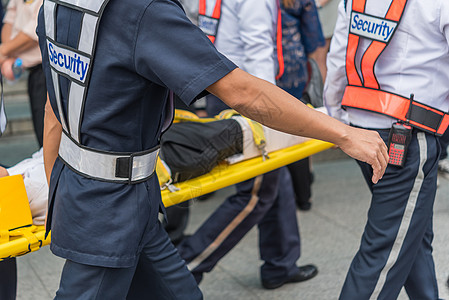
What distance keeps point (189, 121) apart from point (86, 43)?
3.96 ft

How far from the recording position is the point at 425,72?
2283 mm

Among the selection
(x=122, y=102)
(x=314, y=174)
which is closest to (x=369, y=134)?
(x=122, y=102)

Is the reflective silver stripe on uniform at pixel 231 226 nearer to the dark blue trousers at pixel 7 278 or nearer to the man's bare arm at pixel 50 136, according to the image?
the dark blue trousers at pixel 7 278

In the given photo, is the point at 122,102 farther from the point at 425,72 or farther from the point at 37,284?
the point at 37,284

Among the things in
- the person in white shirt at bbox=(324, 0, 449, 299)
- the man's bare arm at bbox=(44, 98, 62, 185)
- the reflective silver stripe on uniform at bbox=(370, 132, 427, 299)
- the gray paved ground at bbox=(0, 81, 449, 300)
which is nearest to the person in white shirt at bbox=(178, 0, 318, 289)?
the gray paved ground at bbox=(0, 81, 449, 300)

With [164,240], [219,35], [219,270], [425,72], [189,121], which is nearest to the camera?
[164,240]

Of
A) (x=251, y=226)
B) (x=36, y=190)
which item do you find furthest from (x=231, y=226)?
(x=36, y=190)

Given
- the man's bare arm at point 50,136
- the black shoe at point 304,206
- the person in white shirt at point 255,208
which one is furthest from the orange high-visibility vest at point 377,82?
the black shoe at point 304,206

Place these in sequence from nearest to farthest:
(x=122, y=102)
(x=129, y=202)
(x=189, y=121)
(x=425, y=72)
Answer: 1. (x=122, y=102)
2. (x=129, y=202)
3. (x=425, y=72)
4. (x=189, y=121)

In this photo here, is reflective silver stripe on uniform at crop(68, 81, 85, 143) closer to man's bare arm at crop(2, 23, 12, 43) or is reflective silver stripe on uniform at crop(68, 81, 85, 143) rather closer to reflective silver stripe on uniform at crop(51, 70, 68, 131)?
reflective silver stripe on uniform at crop(51, 70, 68, 131)

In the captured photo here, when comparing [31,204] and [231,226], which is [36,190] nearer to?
[31,204]

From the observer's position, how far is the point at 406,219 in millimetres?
2359

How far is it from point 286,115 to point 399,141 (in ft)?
2.50

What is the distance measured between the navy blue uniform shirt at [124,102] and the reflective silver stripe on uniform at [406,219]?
3.08 ft
